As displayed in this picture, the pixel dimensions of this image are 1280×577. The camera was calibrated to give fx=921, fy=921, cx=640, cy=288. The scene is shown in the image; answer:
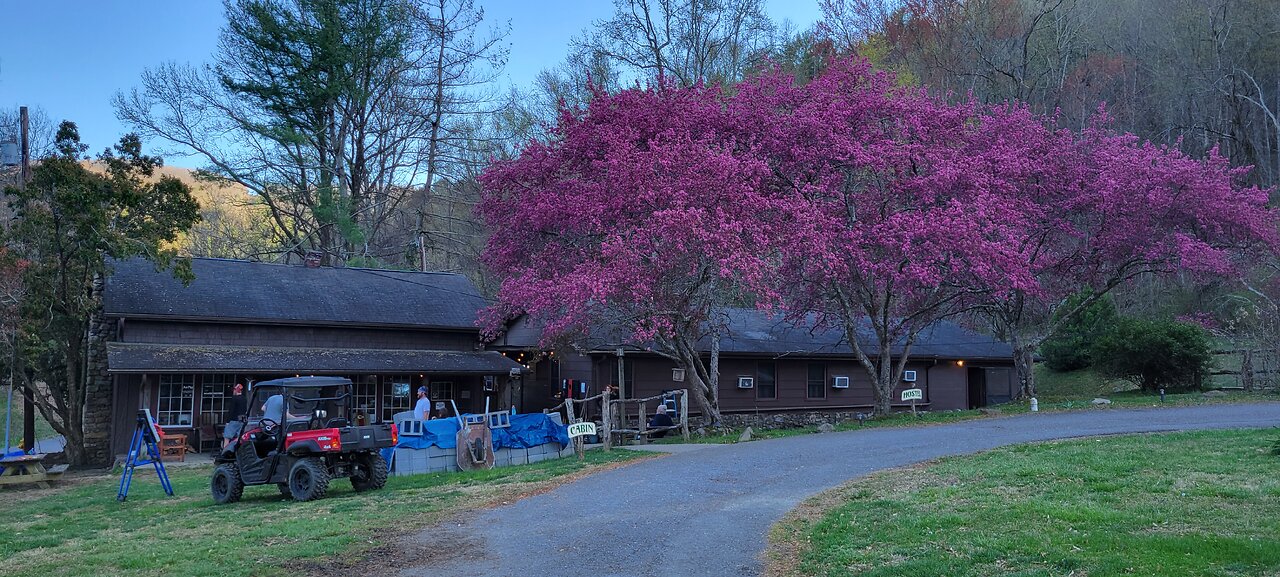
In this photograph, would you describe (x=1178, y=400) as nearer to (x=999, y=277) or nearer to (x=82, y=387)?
(x=999, y=277)

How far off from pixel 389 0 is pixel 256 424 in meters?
26.5

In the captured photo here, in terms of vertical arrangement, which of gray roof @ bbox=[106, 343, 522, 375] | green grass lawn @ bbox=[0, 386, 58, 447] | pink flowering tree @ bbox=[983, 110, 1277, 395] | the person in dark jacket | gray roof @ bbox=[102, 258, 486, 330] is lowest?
green grass lawn @ bbox=[0, 386, 58, 447]

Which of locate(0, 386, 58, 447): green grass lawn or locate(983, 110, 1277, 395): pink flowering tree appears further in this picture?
locate(0, 386, 58, 447): green grass lawn

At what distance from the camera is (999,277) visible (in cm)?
2162

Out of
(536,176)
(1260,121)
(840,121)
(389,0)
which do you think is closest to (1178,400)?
(840,121)

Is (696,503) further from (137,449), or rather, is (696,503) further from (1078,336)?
(1078,336)

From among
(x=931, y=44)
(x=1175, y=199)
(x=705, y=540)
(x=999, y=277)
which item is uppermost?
(x=931, y=44)

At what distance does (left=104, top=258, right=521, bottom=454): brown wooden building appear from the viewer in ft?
72.9

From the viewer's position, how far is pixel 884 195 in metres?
21.9

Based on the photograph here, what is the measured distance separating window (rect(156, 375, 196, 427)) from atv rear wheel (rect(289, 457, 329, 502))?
11243 millimetres

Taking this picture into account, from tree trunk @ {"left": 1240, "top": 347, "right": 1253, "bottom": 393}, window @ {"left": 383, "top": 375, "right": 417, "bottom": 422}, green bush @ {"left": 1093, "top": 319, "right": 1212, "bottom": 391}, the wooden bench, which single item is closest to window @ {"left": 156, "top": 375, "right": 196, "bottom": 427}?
the wooden bench

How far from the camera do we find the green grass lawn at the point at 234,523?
8859mm

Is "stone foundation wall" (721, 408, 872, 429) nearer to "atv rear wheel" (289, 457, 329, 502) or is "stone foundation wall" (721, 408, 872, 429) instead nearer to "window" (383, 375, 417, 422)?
"window" (383, 375, 417, 422)

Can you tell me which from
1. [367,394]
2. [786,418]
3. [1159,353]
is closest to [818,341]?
[786,418]
